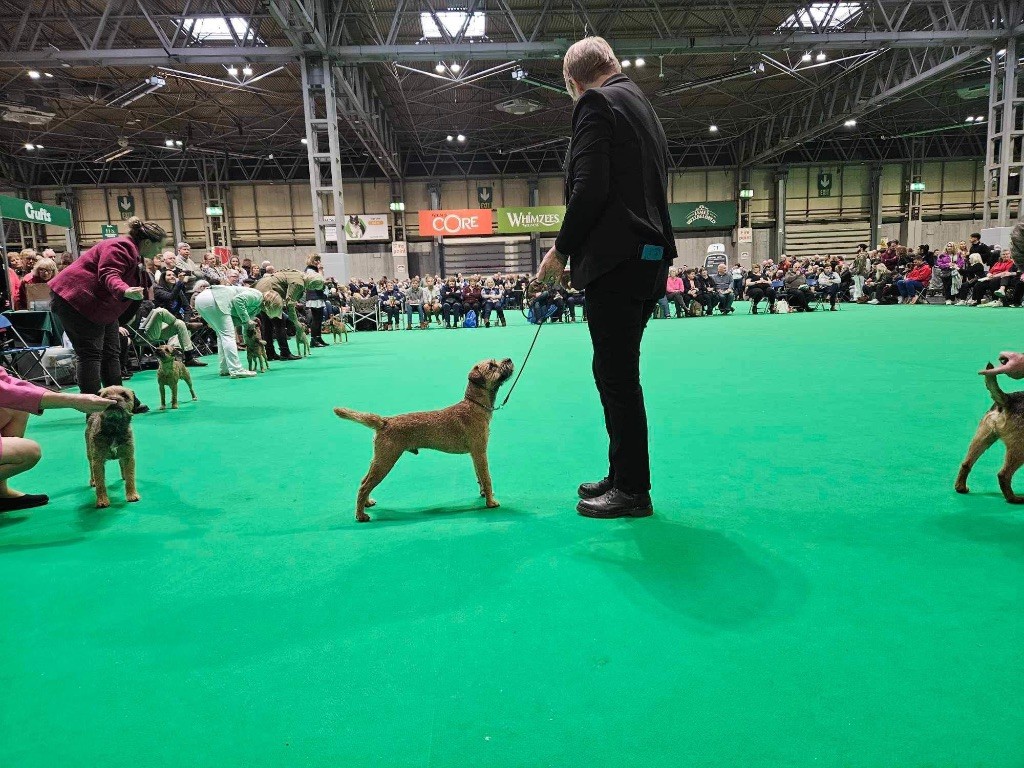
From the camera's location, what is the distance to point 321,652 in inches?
63.9

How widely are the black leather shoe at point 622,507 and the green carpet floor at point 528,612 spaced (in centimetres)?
6

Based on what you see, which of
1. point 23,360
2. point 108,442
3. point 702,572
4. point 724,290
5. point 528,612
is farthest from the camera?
point 724,290

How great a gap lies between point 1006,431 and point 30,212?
1149 centimetres

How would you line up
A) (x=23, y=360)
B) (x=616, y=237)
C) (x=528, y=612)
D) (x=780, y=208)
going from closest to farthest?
(x=528, y=612), (x=616, y=237), (x=23, y=360), (x=780, y=208)

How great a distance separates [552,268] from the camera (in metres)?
2.52

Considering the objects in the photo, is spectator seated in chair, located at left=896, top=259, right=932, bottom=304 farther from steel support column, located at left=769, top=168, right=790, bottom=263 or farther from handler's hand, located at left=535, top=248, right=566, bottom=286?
handler's hand, located at left=535, top=248, right=566, bottom=286

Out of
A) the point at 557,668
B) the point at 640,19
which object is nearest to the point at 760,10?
the point at 640,19

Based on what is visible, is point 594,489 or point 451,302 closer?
point 594,489

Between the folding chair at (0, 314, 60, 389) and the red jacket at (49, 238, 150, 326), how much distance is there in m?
3.28

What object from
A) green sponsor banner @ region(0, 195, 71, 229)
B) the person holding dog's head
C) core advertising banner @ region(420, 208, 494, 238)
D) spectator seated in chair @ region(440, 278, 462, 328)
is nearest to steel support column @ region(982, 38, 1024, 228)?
spectator seated in chair @ region(440, 278, 462, 328)

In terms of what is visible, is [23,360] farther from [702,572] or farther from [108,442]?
[702,572]

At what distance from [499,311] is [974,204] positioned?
27.6m

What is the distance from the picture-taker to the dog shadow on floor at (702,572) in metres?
1.76

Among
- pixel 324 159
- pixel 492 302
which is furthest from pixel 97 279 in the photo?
pixel 492 302
